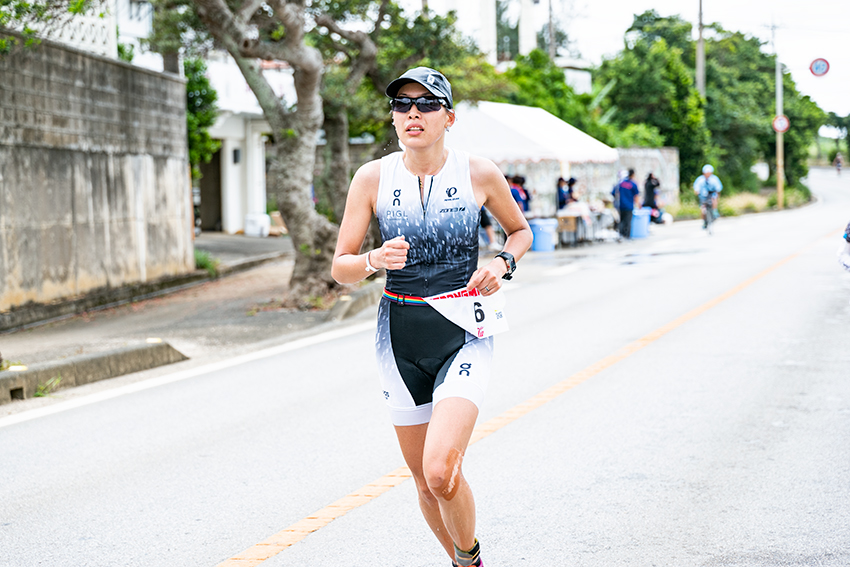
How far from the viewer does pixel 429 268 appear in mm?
3754

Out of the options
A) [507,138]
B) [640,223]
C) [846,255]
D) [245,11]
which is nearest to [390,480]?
[846,255]

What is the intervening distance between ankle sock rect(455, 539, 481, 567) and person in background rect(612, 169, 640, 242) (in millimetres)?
22730

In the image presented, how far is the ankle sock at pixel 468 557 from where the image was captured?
148 inches

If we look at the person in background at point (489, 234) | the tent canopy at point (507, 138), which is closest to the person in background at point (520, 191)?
the person in background at point (489, 234)

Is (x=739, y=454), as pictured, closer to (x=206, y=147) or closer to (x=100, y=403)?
(x=100, y=403)

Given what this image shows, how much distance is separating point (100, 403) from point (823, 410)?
551 centimetres

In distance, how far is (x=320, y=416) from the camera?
755cm

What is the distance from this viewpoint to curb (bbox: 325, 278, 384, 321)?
518 inches

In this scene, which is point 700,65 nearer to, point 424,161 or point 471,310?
point 424,161

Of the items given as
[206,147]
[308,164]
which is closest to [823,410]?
[308,164]

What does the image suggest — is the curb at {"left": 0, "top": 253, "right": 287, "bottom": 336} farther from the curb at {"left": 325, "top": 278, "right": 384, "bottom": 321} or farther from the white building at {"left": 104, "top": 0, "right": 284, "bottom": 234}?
the white building at {"left": 104, "top": 0, "right": 284, "bottom": 234}

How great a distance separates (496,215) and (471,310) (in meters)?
0.47

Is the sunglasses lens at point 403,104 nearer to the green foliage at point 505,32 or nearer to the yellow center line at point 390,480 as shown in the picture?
the yellow center line at point 390,480

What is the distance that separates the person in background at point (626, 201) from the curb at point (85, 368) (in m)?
17.5
